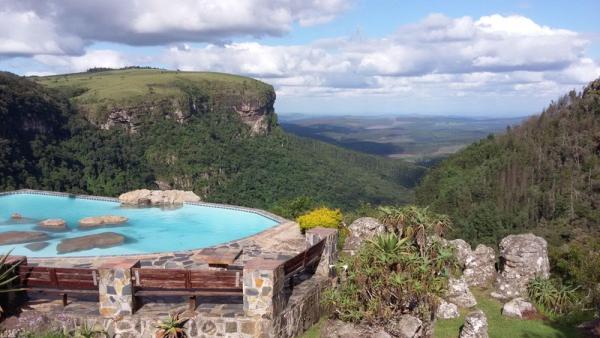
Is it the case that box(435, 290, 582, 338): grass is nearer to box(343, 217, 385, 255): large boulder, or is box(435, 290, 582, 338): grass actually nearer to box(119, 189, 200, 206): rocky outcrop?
box(343, 217, 385, 255): large boulder

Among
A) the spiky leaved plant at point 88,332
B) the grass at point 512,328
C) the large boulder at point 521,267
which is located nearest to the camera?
the spiky leaved plant at point 88,332

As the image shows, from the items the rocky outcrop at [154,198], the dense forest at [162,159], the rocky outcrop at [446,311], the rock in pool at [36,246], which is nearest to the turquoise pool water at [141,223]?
the rock in pool at [36,246]

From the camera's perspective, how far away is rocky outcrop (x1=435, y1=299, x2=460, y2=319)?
362 inches

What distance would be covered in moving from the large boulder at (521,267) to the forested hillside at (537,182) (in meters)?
14.9

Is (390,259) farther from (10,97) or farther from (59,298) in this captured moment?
(10,97)

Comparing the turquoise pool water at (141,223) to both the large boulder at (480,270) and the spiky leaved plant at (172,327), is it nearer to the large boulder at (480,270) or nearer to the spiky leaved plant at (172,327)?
the spiky leaved plant at (172,327)

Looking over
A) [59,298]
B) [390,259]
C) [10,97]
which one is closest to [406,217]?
[390,259]

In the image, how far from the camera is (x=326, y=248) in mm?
9445

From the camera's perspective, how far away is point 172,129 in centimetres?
6372

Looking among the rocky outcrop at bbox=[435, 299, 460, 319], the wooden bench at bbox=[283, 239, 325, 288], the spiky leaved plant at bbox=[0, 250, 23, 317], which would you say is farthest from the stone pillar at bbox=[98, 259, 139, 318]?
the rocky outcrop at bbox=[435, 299, 460, 319]

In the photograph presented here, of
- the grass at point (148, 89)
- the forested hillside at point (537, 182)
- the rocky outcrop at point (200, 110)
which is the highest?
the grass at point (148, 89)

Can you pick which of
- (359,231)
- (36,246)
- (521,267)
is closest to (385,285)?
(359,231)

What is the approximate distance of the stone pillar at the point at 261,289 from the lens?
7133 millimetres

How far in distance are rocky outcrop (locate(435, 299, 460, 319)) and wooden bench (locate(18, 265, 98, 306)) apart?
6.36 meters
